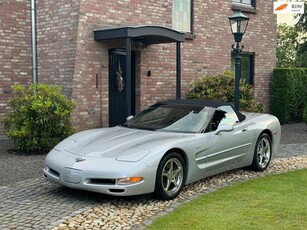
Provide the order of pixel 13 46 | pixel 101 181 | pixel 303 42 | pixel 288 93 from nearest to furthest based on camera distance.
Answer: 1. pixel 101 181
2. pixel 13 46
3. pixel 288 93
4. pixel 303 42

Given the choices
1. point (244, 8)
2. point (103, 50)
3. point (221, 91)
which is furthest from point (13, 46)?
point (244, 8)

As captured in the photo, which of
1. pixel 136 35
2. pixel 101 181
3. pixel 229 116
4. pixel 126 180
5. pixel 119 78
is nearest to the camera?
pixel 126 180

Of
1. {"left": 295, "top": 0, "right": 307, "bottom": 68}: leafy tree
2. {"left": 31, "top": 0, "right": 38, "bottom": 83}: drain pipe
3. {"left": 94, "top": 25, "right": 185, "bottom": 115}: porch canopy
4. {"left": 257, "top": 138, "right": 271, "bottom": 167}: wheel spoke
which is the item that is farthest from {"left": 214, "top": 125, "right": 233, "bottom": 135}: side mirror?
{"left": 295, "top": 0, "right": 307, "bottom": 68}: leafy tree

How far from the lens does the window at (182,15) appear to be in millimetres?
13195

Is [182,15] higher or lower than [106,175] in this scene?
higher

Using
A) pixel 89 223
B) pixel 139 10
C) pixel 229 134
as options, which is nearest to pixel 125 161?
pixel 89 223

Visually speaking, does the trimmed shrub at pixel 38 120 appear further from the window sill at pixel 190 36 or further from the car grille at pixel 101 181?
the window sill at pixel 190 36

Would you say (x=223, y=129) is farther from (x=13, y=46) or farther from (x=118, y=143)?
(x=13, y=46)

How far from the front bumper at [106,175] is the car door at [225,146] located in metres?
1.06

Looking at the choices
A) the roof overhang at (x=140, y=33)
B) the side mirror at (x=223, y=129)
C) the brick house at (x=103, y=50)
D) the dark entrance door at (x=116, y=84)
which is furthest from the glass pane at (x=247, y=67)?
the side mirror at (x=223, y=129)

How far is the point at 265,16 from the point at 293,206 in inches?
466

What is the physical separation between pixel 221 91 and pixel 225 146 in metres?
6.18

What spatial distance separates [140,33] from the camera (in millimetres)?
10406

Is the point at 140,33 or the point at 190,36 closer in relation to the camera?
the point at 140,33
